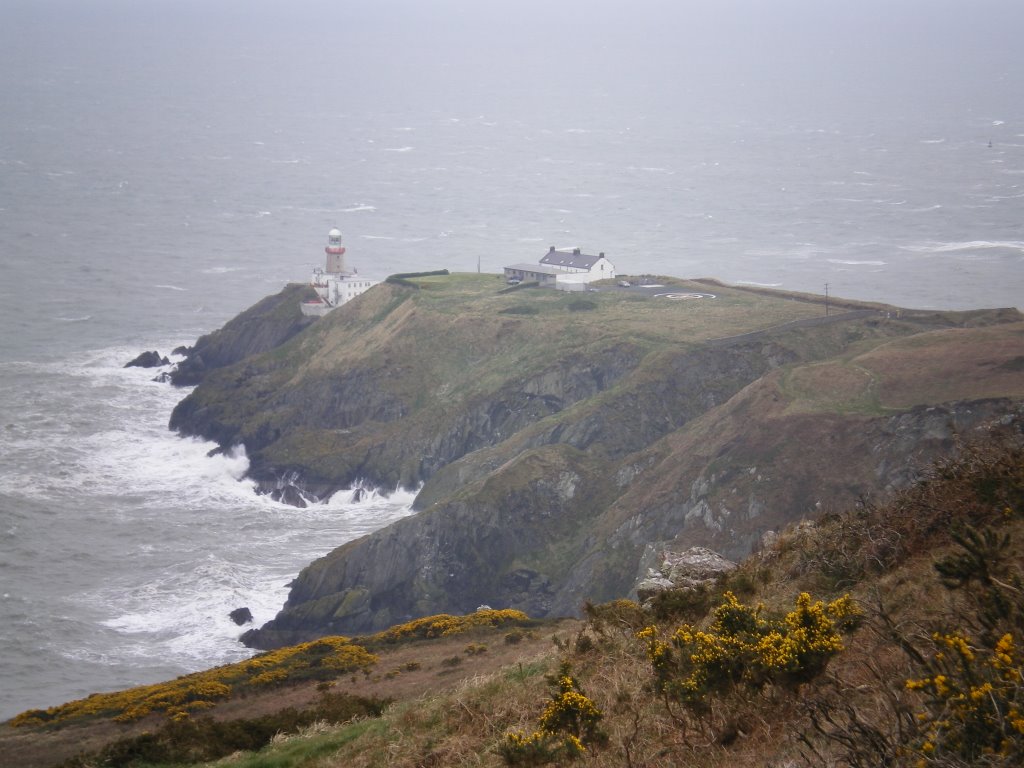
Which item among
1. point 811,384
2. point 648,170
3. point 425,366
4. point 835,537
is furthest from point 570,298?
point 648,170

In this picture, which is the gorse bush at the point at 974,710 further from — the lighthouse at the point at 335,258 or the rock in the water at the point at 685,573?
the lighthouse at the point at 335,258

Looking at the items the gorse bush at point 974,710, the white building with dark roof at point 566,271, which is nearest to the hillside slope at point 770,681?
the gorse bush at point 974,710

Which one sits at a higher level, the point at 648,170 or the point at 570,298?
the point at 648,170

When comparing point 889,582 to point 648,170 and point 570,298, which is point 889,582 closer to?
point 570,298

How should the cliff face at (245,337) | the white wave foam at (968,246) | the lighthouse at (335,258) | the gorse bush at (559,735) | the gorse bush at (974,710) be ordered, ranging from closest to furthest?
the gorse bush at (974,710) < the gorse bush at (559,735) < the cliff face at (245,337) < the lighthouse at (335,258) < the white wave foam at (968,246)

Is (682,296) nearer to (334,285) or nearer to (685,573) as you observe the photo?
(334,285)

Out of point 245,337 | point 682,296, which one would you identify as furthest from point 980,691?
point 245,337
